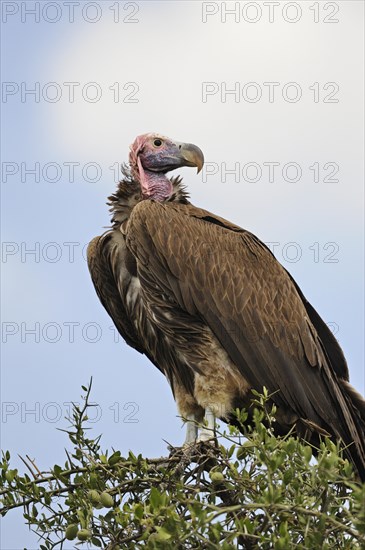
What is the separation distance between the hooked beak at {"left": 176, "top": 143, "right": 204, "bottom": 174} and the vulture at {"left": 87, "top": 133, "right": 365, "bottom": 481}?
512 millimetres

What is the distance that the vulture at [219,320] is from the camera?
6906 mm

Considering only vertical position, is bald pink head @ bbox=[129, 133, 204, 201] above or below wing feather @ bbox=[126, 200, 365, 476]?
above

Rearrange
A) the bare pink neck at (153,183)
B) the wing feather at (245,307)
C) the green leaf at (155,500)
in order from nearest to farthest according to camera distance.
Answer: the green leaf at (155,500)
the wing feather at (245,307)
the bare pink neck at (153,183)

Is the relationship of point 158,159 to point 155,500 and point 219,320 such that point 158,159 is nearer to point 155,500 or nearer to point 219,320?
point 219,320

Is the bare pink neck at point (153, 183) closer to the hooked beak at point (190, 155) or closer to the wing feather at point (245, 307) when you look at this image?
the hooked beak at point (190, 155)

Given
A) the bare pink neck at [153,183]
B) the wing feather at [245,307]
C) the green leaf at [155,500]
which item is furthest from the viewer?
the bare pink neck at [153,183]

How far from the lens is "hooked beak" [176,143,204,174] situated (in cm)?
784

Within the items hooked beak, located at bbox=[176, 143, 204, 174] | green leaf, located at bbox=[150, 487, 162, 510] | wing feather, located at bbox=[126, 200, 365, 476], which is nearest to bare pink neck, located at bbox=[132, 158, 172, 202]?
hooked beak, located at bbox=[176, 143, 204, 174]

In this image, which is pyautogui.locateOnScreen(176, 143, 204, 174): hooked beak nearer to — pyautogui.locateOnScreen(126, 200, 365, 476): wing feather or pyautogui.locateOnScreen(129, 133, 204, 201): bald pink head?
pyautogui.locateOnScreen(129, 133, 204, 201): bald pink head

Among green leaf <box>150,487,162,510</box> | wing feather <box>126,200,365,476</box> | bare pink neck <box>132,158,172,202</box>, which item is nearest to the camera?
green leaf <box>150,487,162,510</box>

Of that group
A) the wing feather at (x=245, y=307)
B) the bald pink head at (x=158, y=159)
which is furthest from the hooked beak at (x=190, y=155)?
the wing feather at (x=245, y=307)

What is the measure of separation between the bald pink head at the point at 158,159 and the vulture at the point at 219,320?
41 cm

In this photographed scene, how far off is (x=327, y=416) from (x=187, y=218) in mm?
1651

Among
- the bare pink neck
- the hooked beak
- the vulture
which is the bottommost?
the vulture
